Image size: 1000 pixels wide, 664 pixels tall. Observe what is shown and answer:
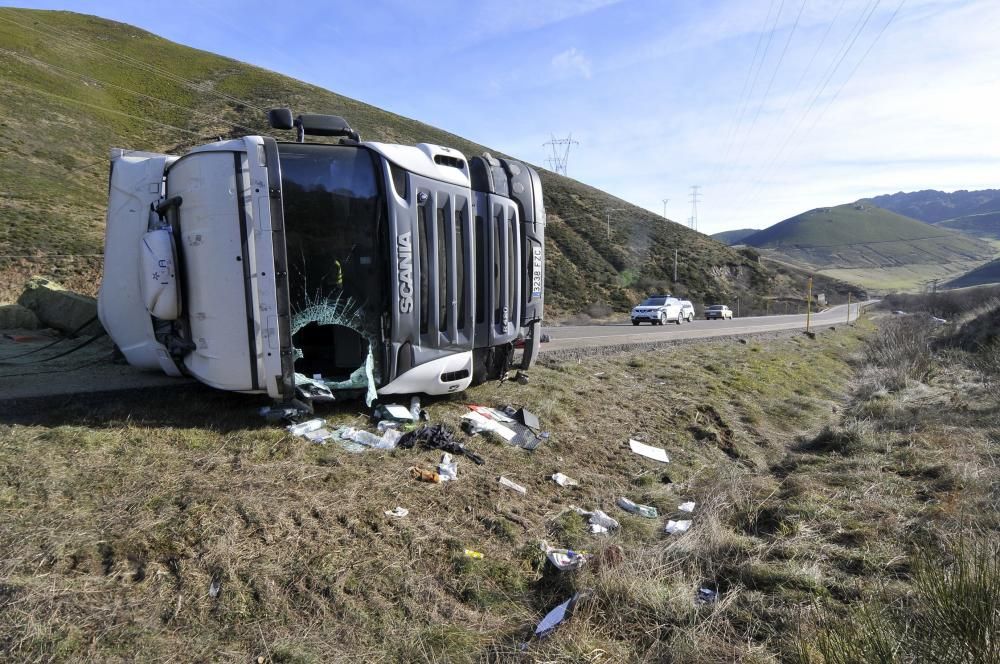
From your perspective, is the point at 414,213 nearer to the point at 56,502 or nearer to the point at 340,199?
the point at 340,199

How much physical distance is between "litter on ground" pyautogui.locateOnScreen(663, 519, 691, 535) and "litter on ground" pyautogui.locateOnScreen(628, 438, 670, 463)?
6.06 ft

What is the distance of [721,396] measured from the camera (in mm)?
10367

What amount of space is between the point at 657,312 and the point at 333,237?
21518 millimetres

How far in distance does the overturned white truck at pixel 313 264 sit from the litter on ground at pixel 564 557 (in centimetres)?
220

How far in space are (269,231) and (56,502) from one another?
2418mm

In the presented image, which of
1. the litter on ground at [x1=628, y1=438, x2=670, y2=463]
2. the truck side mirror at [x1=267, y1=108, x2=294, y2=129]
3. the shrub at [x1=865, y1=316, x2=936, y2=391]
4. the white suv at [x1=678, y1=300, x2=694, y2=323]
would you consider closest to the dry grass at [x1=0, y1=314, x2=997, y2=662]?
the litter on ground at [x1=628, y1=438, x2=670, y2=463]

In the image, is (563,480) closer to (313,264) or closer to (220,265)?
(313,264)

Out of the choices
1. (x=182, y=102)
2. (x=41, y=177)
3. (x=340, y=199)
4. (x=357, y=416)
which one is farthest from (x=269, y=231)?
(x=182, y=102)

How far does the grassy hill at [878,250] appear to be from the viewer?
131 m

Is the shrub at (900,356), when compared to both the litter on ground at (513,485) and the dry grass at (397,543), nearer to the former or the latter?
the dry grass at (397,543)

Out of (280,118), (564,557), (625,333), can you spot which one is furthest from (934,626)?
(625,333)

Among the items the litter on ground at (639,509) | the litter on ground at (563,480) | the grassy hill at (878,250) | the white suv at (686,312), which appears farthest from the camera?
the grassy hill at (878,250)

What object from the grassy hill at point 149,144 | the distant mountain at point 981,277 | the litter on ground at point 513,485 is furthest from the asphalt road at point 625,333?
the distant mountain at point 981,277

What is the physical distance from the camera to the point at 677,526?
522 cm
